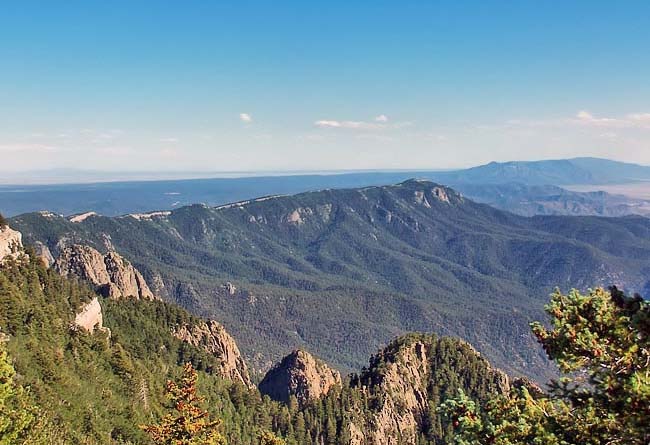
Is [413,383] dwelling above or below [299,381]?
above

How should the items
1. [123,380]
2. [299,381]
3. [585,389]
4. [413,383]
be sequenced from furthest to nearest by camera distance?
[299,381] → [413,383] → [123,380] → [585,389]

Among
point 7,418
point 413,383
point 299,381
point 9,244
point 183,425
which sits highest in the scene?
point 9,244

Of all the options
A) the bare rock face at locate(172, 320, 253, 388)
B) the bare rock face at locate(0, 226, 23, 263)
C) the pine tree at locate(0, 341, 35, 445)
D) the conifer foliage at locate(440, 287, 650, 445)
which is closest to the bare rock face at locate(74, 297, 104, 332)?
the bare rock face at locate(0, 226, 23, 263)

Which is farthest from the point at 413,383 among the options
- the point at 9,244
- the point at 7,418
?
the point at 7,418

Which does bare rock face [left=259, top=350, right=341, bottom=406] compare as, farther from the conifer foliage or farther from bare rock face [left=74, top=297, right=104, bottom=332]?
the conifer foliage

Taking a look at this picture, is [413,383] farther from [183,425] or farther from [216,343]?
[183,425]

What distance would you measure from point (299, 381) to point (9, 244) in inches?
3550

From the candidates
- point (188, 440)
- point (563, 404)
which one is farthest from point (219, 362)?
point (563, 404)

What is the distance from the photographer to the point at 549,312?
17.5 m

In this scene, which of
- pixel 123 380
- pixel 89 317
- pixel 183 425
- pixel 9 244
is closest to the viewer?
pixel 183 425

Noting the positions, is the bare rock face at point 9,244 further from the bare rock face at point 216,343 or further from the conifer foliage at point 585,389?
the conifer foliage at point 585,389

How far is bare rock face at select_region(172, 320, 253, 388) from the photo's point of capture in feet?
500

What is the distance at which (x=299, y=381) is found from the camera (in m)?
152

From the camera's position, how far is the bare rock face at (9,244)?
8856 cm
